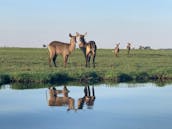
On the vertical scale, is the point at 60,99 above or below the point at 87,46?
below

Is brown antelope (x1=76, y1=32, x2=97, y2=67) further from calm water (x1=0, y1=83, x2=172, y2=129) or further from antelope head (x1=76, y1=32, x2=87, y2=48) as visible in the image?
calm water (x1=0, y1=83, x2=172, y2=129)

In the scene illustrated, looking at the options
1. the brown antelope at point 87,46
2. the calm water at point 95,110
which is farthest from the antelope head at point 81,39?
the calm water at point 95,110

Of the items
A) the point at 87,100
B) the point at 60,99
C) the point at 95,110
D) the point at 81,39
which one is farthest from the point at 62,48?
the point at 95,110

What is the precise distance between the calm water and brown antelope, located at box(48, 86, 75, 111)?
0.55 ft

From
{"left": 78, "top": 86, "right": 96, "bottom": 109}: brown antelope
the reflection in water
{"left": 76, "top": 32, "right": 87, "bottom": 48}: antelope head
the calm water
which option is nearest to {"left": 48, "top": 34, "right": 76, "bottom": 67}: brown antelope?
{"left": 76, "top": 32, "right": 87, "bottom": 48}: antelope head

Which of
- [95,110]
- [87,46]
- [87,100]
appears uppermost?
[87,46]

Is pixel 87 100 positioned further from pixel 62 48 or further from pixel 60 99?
pixel 62 48

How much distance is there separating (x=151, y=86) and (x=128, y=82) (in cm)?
173

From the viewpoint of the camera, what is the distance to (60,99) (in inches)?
592

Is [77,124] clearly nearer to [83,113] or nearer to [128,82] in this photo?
[83,113]

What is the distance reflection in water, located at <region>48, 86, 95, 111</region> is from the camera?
13.9 m

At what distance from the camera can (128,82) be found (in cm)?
2116

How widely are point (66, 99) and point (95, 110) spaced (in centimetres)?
239

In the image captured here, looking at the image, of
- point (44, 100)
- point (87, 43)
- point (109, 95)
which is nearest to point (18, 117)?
point (44, 100)
